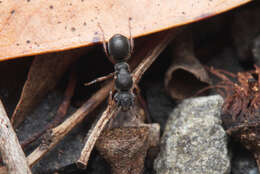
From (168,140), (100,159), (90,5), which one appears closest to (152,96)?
(168,140)

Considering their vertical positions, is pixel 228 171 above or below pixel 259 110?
below

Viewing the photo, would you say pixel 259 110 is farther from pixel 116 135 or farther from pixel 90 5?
pixel 90 5

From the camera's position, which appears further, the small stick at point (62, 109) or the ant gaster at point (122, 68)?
the ant gaster at point (122, 68)

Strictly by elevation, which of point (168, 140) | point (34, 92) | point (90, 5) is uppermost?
point (90, 5)

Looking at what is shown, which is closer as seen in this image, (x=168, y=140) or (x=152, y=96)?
(x=168, y=140)

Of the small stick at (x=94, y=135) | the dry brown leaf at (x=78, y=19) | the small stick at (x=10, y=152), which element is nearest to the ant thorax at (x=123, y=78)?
the small stick at (x=94, y=135)

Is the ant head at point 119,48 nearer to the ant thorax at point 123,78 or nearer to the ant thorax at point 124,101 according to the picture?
the ant thorax at point 123,78

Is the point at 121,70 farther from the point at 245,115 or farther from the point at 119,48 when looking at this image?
the point at 245,115

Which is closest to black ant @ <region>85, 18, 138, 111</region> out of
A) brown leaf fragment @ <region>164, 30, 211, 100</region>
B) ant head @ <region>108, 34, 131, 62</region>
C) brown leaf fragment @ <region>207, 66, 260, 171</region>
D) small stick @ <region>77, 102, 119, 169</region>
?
ant head @ <region>108, 34, 131, 62</region>
